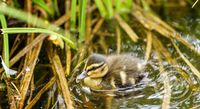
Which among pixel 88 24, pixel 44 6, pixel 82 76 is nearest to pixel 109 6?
pixel 88 24

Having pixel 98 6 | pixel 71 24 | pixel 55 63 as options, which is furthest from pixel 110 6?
pixel 55 63

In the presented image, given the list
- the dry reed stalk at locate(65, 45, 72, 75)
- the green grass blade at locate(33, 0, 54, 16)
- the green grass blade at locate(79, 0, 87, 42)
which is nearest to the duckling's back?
the dry reed stalk at locate(65, 45, 72, 75)

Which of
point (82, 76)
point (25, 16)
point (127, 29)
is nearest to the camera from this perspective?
point (25, 16)

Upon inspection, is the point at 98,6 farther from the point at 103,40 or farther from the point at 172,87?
the point at 172,87

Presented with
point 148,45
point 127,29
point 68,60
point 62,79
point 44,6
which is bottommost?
point 62,79

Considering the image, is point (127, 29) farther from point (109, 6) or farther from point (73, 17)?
point (73, 17)

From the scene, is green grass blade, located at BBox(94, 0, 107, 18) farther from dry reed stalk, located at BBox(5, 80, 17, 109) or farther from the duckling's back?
dry reed stalk, located at BBox(5, 80, 17, 109)
